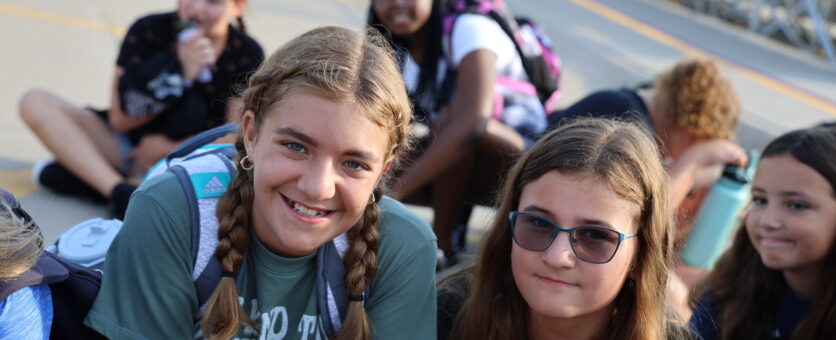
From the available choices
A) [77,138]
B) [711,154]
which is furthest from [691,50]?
[77,138]

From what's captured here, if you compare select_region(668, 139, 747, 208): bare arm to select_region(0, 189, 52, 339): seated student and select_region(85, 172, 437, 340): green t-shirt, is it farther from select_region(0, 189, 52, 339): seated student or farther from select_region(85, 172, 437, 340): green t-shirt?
select_region(0, 189, 52, 339): seated student

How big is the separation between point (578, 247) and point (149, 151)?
222 cm

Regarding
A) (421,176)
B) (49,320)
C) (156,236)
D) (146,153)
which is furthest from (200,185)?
(146,153)

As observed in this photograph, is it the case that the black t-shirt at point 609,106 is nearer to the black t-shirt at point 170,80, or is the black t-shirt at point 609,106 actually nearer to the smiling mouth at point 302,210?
the black t-shirt at point 170,80

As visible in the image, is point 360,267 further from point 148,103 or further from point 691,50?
point 691,50

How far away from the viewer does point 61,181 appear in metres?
3.64

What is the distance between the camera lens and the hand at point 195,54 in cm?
354

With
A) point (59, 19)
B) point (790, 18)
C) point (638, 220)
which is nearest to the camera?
point (638, 220)

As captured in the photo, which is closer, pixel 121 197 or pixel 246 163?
pixel 246 163

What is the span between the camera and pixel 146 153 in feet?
11.9

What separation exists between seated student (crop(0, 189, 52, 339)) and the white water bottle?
176 cm

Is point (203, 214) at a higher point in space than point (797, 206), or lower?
higher

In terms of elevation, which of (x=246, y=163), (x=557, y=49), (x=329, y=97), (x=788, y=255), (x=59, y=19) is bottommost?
(x=557, y=49)

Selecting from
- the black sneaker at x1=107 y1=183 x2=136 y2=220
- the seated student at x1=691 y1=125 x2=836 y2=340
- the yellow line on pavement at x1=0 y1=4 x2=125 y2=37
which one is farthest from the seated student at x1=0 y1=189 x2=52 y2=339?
the yellow line on pavement at x1=0 y1=4 x2=125 y2=37
